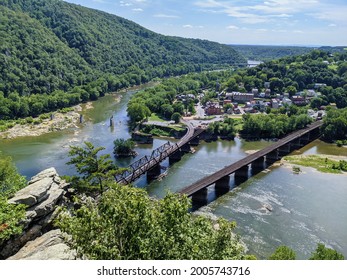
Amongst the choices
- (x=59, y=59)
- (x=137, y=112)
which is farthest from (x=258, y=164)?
(x=59, y=59)

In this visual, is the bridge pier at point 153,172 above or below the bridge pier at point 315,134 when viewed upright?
below

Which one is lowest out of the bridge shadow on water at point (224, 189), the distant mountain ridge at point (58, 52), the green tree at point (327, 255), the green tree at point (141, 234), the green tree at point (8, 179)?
the bridge shadow on water at point (224, 189)

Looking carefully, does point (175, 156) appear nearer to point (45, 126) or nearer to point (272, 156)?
point (272, 156)

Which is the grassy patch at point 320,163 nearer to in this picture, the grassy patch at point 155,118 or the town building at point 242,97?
the grassy patch at point 155,118

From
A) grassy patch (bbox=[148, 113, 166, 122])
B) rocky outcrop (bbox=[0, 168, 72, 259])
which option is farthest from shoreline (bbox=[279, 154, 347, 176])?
rocky outcrop (bbox=[0, 168, 72, 259])

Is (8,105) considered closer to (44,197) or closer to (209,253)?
(44,197)

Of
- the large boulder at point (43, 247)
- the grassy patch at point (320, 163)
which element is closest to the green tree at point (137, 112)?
the grassy patch at point (320, 163)
